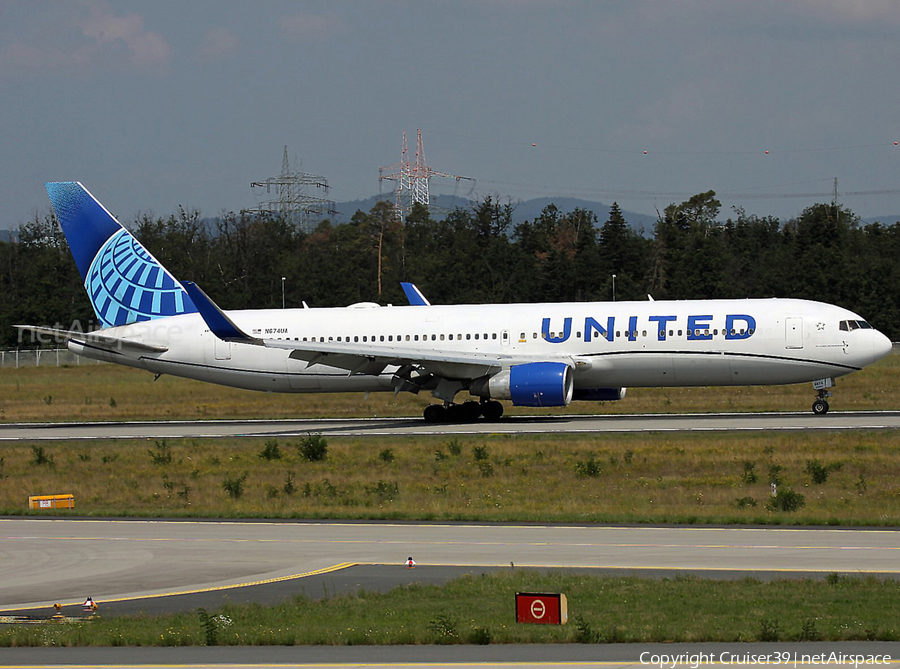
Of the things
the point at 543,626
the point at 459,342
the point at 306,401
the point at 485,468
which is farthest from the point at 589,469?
the point at 306,401

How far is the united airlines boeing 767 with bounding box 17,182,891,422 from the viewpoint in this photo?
3869 centimetres

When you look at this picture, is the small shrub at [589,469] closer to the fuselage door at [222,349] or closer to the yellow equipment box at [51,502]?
the yellow equipment box at [51,502]

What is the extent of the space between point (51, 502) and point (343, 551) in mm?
10627

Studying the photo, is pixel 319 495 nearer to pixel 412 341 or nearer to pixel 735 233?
pixel 412 341

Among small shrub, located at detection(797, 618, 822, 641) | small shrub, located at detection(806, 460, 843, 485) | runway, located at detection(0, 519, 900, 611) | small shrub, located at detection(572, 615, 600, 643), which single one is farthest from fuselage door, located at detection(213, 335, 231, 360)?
small shrub, located at detection(797, 618, 822, 641)

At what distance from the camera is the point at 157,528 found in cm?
2198

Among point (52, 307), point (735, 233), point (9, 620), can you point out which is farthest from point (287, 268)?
point (9, 620)

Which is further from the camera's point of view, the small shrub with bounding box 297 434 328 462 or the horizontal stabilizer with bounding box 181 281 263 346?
the horizontal stabilizer with bounding box 181 281 263 346

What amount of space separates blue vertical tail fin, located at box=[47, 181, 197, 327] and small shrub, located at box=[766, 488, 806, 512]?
2852 cm

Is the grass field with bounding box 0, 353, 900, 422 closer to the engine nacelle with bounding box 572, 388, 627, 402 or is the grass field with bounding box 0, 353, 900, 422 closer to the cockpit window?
the engine nacelle with bounding box 572, 388, 627, 402

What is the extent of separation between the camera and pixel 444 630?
12.1m

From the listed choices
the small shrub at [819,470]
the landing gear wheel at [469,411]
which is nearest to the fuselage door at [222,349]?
the landing gear wheel at [469,411]

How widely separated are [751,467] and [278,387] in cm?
2218

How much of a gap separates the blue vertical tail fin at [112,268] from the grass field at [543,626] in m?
32.9
